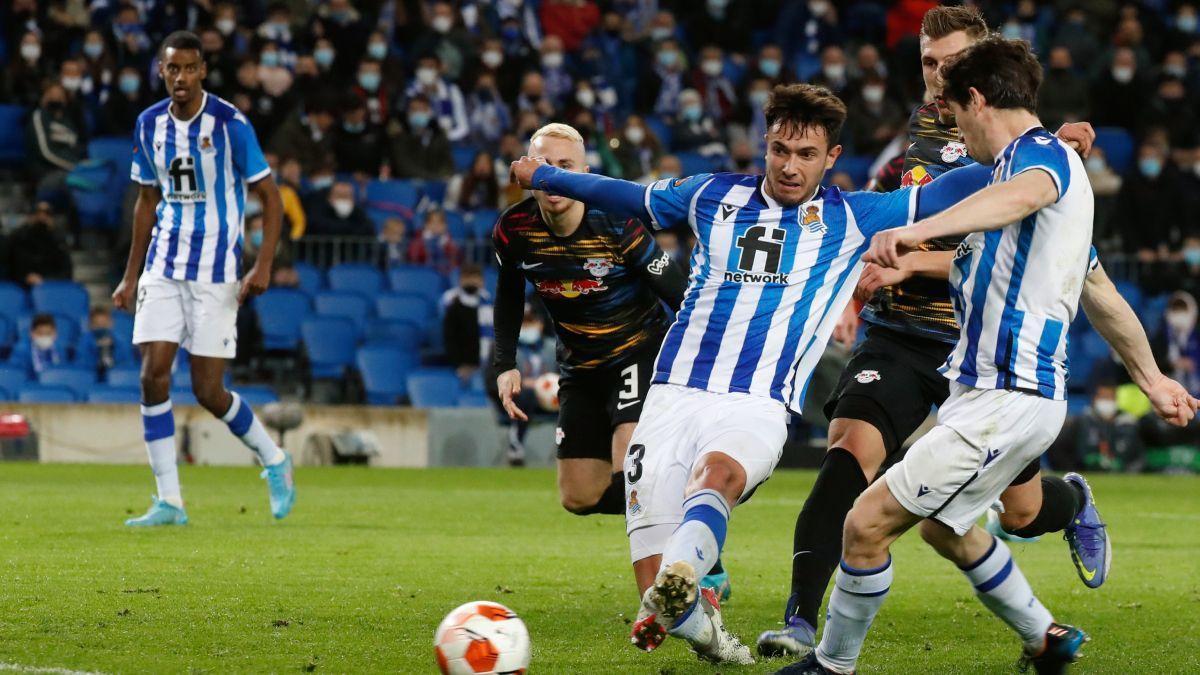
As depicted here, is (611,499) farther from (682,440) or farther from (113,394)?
(113,394)

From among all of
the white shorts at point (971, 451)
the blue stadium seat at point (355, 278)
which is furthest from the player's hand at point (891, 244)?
the blue stadium seat at point (355, 278)

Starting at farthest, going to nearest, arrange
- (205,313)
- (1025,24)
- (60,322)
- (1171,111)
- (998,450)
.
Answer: (1025,24) → (1171,111) → (60,322) → (205,313) → (998,450)

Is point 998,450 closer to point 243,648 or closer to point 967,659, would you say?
point 967,659

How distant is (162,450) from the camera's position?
9.72 metres

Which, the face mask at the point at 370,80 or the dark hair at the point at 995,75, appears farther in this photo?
the face mask at the point at 370,80

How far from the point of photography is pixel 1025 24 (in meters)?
23.1

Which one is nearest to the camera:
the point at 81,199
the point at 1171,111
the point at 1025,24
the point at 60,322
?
the point at 60,322

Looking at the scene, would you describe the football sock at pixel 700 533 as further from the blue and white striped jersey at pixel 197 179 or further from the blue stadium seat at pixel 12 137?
the blue stadium seat at pixel 12 137

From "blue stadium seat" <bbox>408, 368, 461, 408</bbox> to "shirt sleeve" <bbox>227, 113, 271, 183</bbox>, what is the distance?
776 centimetres

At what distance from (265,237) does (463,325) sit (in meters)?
7.90

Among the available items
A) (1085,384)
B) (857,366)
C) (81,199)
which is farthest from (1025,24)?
(857,366)

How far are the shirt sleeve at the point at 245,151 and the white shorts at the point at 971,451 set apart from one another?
566 centimetres

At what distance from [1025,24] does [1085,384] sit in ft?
20.9

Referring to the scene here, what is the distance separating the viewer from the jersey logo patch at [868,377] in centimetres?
643
